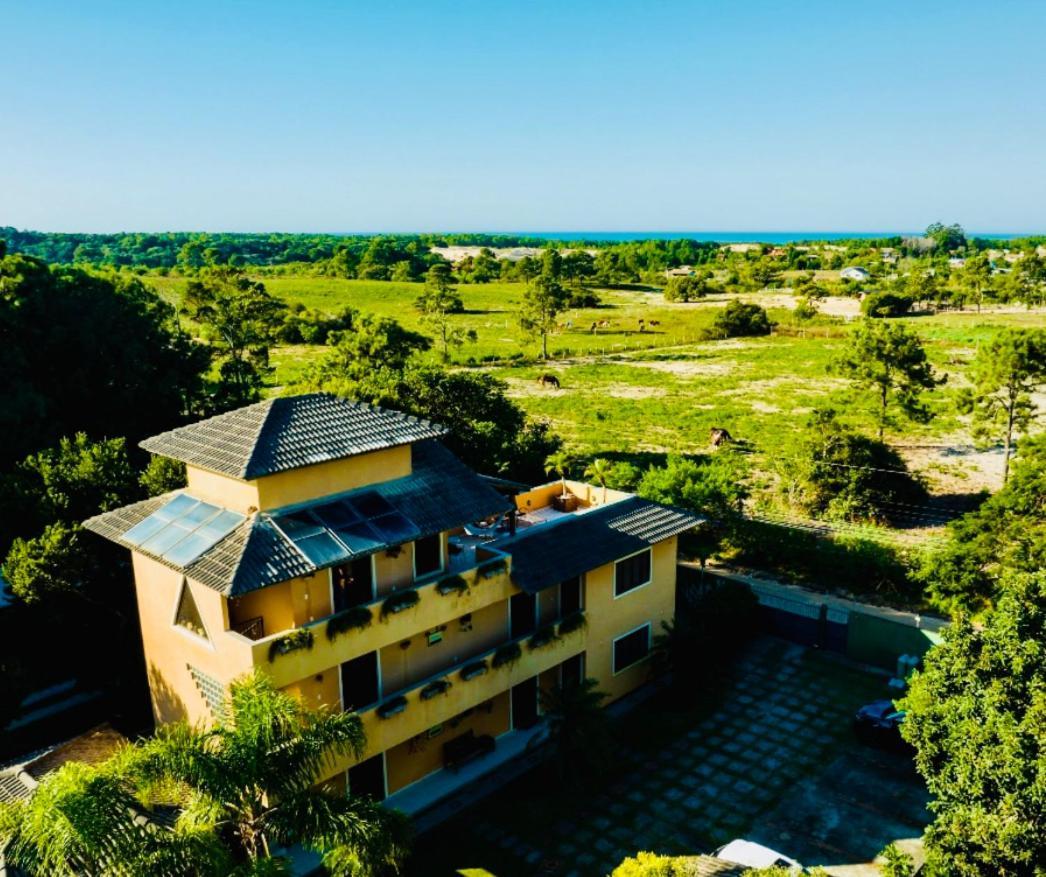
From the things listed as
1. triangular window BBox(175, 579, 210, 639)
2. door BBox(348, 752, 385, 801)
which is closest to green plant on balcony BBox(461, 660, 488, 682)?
door BBox(348, 752, 385, 801)

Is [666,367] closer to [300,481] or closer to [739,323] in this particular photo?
[739,323]

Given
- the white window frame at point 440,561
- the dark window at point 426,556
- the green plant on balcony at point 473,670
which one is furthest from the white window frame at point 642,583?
the dark window at point 426,556

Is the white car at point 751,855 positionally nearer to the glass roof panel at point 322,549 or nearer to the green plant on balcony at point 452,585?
the green plant on balcony at point 452,585

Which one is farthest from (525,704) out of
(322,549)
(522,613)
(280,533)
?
(280,533)

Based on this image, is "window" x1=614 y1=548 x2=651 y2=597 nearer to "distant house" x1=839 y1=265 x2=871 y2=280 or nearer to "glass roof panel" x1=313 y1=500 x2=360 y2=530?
"glass roof panel" x1=313 y1=500 x2=360 y2=530

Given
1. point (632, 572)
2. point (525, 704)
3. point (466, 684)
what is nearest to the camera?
point (466, 684)

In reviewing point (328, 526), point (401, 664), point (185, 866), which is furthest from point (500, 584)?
point (185, 866)
